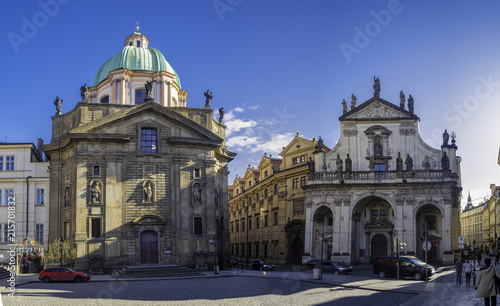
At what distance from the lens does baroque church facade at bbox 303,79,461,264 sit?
50.2 m

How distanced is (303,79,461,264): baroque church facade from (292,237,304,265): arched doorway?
529 cm

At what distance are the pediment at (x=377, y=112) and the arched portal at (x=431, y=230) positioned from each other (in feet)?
30.8

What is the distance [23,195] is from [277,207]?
2898 centimetres

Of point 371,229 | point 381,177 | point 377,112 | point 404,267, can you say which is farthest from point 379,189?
point 404,267

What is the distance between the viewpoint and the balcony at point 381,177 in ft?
164

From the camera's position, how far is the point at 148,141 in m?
45.6

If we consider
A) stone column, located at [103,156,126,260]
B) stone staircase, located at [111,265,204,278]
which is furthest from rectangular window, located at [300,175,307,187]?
stone column, located at [103,156,126,260]

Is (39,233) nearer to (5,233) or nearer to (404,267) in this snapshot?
(5,233)

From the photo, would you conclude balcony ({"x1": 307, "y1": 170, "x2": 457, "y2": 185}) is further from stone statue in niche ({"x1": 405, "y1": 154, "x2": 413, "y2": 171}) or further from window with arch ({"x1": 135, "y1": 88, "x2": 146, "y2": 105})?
window with arch ({"x1": 135, "y1": 88, "x2": 146, "y2": 105})

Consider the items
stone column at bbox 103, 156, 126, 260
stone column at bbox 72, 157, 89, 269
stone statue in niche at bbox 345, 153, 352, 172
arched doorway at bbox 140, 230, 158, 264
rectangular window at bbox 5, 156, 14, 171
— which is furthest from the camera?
stone statue in niche at bbox 345, 153, 352, 172

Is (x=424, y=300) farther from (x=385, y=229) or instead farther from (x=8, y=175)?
(x=8, y=175)

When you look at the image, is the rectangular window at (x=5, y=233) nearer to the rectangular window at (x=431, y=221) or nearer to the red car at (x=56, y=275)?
the red car at (x=56, y=275)

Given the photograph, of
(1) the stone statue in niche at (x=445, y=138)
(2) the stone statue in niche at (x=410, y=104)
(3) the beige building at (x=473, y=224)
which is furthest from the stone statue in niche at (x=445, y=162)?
(3) the beige building at (x=473, y=224)

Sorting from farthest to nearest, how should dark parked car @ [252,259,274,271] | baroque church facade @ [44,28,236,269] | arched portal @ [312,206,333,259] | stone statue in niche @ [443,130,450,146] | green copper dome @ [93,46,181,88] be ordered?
1. green copper dome @ [93,46,181,88]
2. arched portal @ [312,206,333,259]
3. stone statue in niche @ [443,130,450,146]
4. dark parked car @ [252,259,274,271]
5. baroque church facade @ [44,28,236,269]
